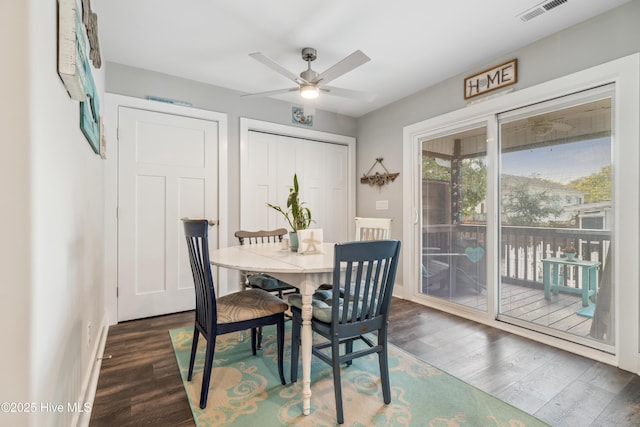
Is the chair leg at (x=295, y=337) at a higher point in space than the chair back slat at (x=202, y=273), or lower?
lower

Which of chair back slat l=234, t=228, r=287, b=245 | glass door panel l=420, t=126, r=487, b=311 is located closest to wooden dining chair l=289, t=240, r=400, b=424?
chair back slat l=234, t=228, r=287, b=245

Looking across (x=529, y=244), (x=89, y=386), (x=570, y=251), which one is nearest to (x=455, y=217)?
(x=529, y=244)

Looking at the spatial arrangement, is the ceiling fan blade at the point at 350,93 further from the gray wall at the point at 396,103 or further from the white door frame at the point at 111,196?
the white door frame at the point at 111,196

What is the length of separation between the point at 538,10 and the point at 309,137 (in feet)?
8.60

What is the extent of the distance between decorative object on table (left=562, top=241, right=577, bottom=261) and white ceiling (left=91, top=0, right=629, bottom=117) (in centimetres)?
173

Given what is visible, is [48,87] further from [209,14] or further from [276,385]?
[276,385]

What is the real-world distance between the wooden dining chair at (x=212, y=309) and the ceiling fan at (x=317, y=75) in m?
1.28

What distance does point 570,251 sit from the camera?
243 cm

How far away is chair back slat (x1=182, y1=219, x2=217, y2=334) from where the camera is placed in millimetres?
1612

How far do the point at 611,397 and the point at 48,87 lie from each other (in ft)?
9.96

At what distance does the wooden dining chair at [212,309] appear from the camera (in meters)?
1.61

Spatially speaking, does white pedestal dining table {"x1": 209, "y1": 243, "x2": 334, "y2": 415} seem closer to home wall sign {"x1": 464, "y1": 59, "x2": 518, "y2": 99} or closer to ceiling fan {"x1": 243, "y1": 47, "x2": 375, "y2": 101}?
ceiling fan {"x1": 243, "y1": 47, "x2": 375, "y2": 101}

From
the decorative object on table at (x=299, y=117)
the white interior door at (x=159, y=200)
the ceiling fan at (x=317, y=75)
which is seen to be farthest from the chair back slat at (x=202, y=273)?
the decorative object on table at (x=299, y=117)

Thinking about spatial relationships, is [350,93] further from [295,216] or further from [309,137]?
[309,137]
